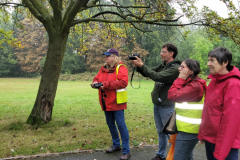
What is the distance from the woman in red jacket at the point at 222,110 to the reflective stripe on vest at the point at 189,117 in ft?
0.33

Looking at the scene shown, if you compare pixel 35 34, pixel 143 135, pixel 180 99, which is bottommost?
pixel 143 135

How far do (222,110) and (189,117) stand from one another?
444mm

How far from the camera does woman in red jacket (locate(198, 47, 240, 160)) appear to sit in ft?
5.97

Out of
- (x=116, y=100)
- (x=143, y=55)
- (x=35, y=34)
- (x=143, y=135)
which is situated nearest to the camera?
(x=116, y=100)

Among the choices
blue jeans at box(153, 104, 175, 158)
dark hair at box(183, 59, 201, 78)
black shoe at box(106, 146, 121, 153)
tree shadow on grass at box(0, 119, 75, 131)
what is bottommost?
black shoe at box(106, 146, 121, 153)

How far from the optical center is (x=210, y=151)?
2154mm

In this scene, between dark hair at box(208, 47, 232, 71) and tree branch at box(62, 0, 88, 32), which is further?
tree branch at box(62, 0, 88, 32)

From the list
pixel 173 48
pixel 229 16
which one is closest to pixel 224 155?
pixel 173 48

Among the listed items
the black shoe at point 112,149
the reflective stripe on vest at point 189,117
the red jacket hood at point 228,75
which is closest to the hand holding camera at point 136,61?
the reflective stripe on vest at point 189,117

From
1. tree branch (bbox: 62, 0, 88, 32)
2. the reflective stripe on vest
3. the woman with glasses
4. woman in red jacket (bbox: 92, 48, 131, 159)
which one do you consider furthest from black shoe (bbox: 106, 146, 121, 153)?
tree branch (bbox: 62, 0, 88, 32)

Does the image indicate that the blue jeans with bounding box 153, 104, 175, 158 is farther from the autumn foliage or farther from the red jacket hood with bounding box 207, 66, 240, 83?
the autumn foliage

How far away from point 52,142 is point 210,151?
3.61 meters

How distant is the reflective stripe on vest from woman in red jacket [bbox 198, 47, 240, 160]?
0.10m

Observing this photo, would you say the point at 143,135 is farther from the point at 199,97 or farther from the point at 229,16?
the point at 229,16
